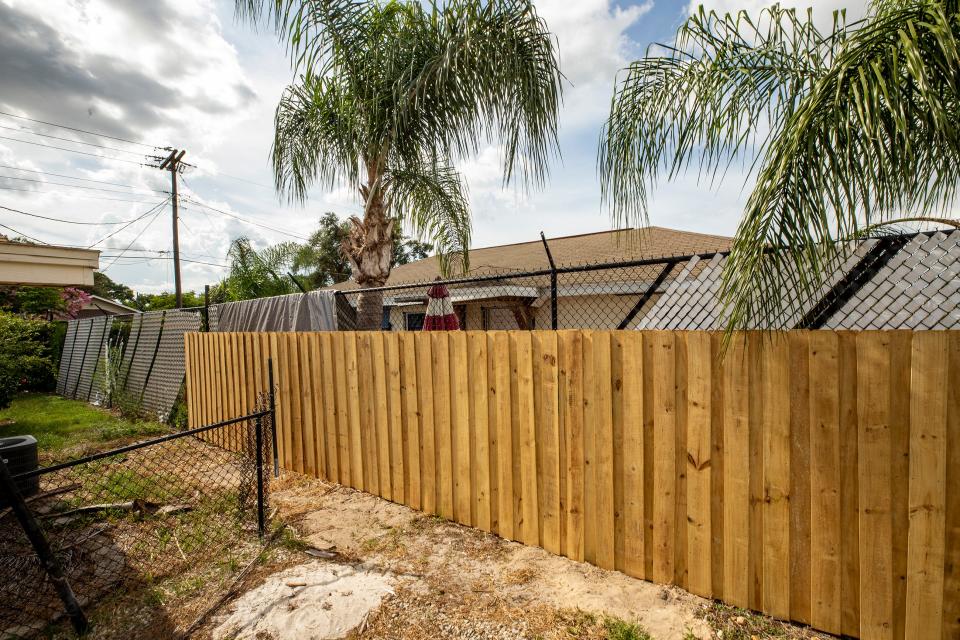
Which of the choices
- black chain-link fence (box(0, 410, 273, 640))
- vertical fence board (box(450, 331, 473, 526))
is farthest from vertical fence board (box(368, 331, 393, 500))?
black chain-link fence (box(0, 410, 273, 640))

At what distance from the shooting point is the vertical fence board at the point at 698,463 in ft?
8.10

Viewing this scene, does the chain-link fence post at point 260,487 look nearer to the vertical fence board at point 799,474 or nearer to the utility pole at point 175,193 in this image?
Answer: the vertical fence board at point 799,474

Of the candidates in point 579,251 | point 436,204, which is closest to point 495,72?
point 436,204

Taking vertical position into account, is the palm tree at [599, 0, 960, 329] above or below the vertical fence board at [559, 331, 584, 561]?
above

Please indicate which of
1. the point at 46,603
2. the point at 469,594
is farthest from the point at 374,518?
the point at 46,603

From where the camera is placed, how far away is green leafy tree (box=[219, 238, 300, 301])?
10977mm

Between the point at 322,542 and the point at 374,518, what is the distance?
471mm

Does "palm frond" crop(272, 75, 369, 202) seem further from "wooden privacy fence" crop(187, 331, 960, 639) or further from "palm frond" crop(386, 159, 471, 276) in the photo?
"wooden privacy fence" crop(187, 331, 960, 639)

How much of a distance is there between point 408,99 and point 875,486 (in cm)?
435

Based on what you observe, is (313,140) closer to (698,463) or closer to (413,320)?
(698,463)

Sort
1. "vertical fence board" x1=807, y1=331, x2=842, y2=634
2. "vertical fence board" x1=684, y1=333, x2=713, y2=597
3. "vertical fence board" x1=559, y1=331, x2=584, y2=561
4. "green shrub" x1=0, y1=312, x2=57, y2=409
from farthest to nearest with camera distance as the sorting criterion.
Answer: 1. "green shrub" x1=0, y1=312, x2=57, y2=409
2. "vertical fence board" x1=559, y1=331, x2=584, y2=561
3. "vertical fence board" x1=684, y1=333, x2=713, y2=597
4. "vertical fence board" x1=807, y1=331, x2=842, y2=634

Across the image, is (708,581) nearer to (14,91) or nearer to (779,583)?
(779,583)

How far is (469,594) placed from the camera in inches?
105

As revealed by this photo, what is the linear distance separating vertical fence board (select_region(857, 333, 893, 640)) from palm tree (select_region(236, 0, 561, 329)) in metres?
3.02
